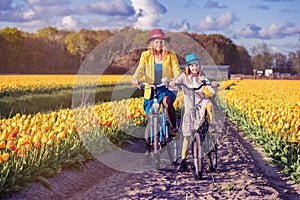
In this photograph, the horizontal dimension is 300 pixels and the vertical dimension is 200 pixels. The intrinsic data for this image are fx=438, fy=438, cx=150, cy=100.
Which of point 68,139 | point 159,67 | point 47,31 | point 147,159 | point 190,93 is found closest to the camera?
point 190,93

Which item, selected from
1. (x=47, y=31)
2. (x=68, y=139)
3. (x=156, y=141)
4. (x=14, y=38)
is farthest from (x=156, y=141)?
(x=47, y=31)

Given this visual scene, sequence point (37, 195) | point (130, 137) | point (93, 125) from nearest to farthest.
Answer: point (37, 195) → point (93, 125) → point (130, 137)

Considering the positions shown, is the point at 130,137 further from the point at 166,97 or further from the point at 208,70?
the point at 208,70

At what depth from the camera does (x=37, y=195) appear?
4.78 metres

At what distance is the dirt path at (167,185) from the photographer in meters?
4.94

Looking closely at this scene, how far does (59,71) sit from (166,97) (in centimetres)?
5293

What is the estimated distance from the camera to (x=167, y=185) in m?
5.43

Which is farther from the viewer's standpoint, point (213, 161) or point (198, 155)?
point (213, 161)

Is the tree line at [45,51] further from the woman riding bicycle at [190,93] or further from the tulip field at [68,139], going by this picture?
the woman riding bicycle at [190,93]

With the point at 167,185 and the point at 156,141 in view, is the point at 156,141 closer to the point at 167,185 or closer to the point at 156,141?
the point at 156,141

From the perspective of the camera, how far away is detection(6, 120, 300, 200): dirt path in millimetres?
4941

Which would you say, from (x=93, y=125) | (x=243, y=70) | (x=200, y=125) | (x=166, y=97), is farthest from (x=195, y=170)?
(x=243, y=70)

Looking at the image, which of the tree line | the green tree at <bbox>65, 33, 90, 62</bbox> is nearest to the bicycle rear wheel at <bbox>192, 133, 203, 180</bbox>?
the tree line

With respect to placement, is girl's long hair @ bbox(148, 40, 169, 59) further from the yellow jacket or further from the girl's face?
the girl's face
